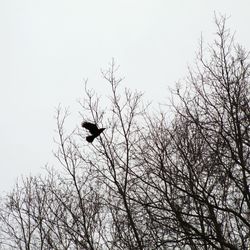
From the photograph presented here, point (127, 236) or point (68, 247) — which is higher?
point (68, 247)

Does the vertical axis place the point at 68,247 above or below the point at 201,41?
below

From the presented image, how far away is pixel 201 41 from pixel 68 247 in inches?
296

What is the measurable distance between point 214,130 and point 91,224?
17.2 feet

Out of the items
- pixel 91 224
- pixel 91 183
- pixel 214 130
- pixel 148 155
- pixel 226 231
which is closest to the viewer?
pixel 214 130

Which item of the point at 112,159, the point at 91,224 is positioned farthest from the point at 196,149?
the point at 91,224

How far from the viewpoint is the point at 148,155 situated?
6258 mm

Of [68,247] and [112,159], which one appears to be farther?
[68,247]

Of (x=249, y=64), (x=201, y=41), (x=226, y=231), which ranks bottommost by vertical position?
(x=226, y=231)

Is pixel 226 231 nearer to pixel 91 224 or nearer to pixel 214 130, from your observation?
pixel 214 130

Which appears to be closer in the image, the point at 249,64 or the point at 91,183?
the point at 249,64

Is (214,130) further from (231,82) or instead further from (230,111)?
(231,82)

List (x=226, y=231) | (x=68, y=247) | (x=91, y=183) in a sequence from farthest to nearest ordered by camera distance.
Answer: (x=68, y=247) < (x=91, y=183) < (x=226, y=231)

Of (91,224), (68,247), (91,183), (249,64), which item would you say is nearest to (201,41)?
(249,64)

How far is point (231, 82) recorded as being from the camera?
586cm
